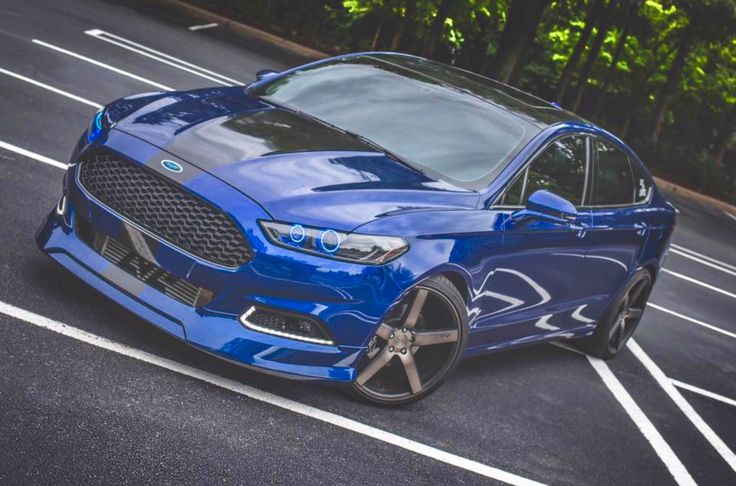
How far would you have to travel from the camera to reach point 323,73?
20.1 feet

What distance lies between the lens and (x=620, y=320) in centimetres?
719

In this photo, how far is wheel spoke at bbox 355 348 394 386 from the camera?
4656mm

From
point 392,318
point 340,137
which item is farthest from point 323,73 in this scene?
point 392,318

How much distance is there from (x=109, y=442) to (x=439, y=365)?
6.35 feet

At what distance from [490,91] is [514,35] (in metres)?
13.7

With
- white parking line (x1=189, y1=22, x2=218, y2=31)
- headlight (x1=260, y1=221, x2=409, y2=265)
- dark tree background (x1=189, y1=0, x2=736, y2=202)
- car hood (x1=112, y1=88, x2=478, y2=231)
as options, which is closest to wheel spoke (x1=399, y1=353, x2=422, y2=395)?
headlight (x1=260, y1=221, x2=409, y2=265)

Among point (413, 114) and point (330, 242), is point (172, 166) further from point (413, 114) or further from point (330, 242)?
point (413, 114)

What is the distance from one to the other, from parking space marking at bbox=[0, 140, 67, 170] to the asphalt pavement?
2cm

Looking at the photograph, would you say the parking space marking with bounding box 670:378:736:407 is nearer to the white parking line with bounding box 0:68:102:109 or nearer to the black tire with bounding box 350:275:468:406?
the black tire with bounding box 350:275:468:406

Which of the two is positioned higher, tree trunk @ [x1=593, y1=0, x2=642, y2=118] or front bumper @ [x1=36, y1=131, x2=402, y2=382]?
tree trunk @ [x1=593, y1=0, x2=642, y2=118]

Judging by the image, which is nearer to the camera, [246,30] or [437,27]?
[246,30]

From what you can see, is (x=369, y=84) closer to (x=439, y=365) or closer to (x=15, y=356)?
(x=439, y=365)

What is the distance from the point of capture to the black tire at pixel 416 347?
463 cm

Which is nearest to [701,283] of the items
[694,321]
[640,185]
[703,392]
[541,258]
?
[694,321]
